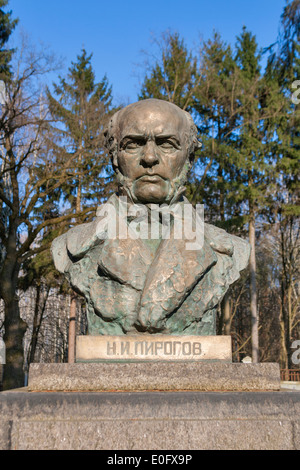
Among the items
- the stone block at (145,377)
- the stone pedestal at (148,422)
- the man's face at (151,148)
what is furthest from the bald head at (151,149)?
the stone pedestal at (148,422)

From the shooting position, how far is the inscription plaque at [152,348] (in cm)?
365

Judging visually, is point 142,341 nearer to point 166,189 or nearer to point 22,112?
point 166,189

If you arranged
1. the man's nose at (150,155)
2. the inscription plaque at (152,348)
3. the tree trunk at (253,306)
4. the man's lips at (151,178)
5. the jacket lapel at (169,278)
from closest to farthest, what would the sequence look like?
the inscription plaque at (152,348)
the jacket lapel at (169,278)
the man's nose at (150,155)
the man's lips at (151,178)
the tree trunk at (253,306)

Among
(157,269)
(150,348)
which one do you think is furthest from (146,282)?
(150,348)

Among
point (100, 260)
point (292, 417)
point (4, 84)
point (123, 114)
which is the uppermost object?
point (4, 84)

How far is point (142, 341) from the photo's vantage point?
3.67 m

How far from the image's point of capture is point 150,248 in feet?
13.6

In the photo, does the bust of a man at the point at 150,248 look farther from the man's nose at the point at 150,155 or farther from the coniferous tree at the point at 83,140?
the coniferous tree at the point at 83,140

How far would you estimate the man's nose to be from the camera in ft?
13.4

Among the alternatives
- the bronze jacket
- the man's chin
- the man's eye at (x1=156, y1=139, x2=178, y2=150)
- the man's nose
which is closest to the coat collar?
the bronze jacket

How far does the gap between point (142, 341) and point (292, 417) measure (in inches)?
45.6

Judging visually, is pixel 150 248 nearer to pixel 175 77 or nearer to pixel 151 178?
pixel 151 178
